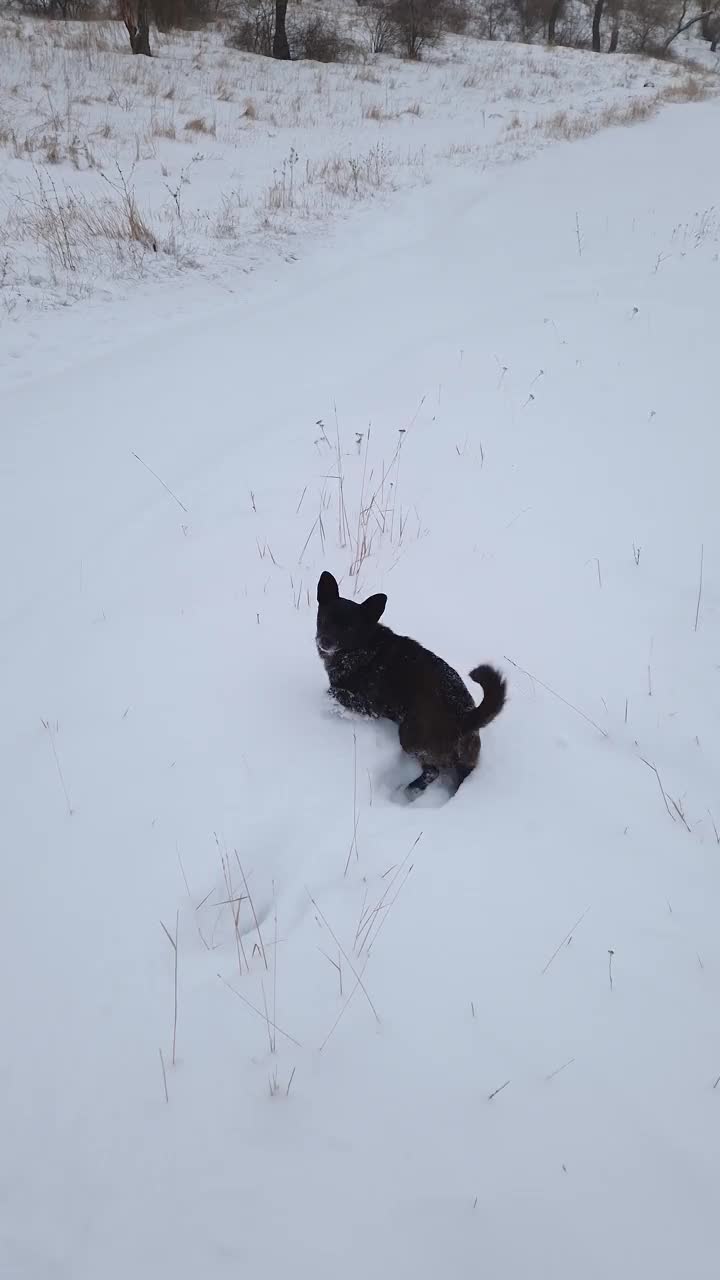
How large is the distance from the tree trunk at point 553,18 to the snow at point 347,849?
3523 centimetres

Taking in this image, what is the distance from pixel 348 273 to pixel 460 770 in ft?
27.4

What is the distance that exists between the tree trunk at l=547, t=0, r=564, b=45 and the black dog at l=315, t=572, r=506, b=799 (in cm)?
3877

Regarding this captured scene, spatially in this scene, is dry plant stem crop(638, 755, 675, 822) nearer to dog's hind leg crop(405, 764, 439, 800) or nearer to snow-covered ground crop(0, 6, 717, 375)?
dog's hind leg crop(405, 764, 439, 800)

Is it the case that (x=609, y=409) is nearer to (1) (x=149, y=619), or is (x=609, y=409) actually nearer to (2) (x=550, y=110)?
(1) (x=149, y=619)

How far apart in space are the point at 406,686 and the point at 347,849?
773 mm

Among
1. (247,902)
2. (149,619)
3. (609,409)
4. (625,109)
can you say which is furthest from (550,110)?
(247,902)

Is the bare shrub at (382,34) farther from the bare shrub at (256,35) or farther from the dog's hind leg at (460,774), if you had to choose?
the dog's hind leg at (460,774)

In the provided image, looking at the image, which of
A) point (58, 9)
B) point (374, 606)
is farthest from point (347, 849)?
point (58, 9)

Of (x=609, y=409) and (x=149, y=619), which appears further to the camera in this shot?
(x=609, y=409)

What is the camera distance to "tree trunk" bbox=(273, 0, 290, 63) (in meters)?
Answer: 18.8

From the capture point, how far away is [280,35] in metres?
19.3

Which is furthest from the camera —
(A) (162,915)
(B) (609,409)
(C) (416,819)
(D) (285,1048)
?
(B) (609,409)

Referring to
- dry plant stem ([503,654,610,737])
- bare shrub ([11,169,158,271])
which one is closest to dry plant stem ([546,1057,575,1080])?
dry plant stem ([503,654,610,737])

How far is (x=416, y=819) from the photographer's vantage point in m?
2.52
